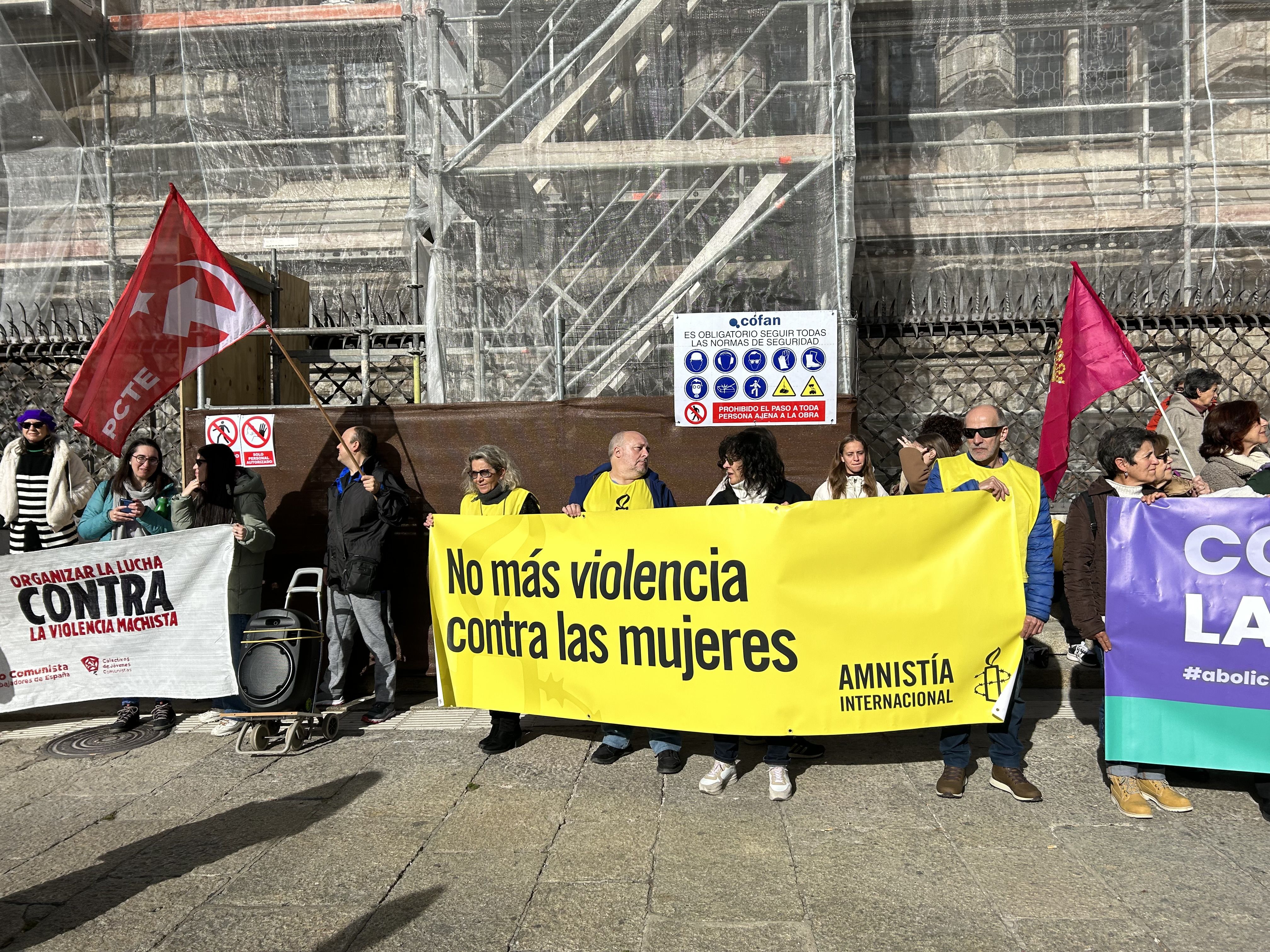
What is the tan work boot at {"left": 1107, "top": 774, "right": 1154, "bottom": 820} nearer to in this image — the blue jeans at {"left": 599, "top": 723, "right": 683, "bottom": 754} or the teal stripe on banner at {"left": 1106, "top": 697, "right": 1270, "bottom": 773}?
the teal stripe on banner at {"left": 1106, "top": 697, "right": 1270, "bottom": 773}

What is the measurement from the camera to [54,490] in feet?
21.7

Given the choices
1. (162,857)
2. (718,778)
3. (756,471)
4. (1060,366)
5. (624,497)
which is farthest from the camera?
(1060,366)

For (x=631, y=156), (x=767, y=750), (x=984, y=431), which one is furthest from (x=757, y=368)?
(x=767, y=750)

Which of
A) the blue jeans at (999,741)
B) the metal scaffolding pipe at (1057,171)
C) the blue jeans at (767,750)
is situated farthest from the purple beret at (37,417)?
the metal scaffolding pipe at (1057,171)

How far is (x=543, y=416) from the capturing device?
6957 mm

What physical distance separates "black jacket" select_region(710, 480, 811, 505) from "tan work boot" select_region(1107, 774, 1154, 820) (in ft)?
6.45

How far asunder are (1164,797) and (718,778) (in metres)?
2.07

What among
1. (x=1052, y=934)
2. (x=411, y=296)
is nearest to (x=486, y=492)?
(x=1052, y=934)

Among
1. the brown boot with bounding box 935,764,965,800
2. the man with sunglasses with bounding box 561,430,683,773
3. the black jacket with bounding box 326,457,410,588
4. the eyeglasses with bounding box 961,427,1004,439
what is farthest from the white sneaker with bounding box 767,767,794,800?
the black jacket with bounding box 326,457,410,588

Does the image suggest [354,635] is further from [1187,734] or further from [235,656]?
[1187,734]

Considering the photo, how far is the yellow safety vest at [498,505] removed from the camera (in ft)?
18.4

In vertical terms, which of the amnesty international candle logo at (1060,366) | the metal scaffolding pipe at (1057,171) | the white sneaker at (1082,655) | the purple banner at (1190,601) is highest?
the metal scaffolding pipe at (1057,171)

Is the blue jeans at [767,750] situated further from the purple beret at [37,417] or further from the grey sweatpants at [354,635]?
the purple beret at [37,417]

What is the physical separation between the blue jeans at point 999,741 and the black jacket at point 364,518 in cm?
348
